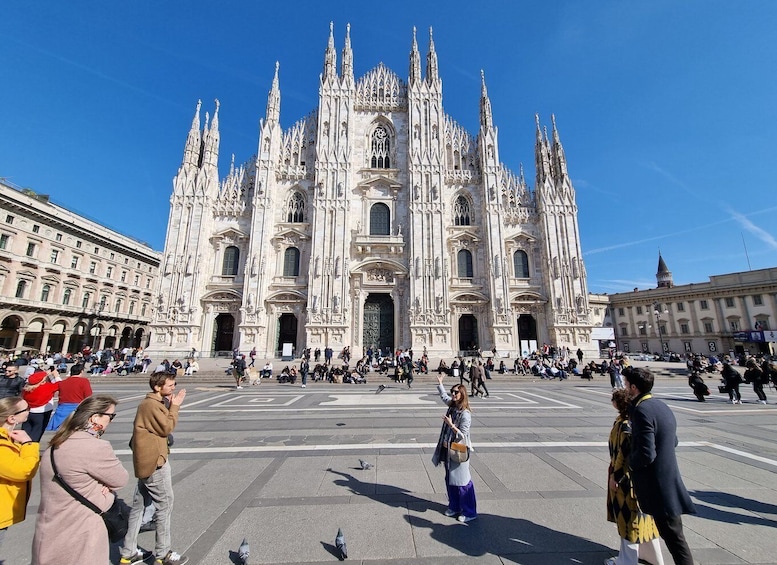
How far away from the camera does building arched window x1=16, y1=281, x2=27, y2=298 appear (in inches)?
1146

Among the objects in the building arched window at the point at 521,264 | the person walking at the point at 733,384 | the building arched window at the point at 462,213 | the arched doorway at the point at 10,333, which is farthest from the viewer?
the arched doorway at the point at 10,333

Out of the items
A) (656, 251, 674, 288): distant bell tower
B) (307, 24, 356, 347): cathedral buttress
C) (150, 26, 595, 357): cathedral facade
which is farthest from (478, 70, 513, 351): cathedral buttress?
(656, 251, 674, 288): distant bell tower

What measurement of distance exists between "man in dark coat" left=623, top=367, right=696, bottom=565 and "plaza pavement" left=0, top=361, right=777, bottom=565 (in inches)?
28.5

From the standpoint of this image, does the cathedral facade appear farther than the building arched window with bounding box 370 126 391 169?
No

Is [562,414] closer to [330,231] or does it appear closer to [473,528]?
[473,528]

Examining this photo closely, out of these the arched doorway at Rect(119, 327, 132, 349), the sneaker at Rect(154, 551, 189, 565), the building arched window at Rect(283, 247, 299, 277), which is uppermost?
the building arched window at Rect(283, 247, 299, 277)

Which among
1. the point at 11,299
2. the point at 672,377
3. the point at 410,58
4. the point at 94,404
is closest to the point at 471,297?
the point at 672,377

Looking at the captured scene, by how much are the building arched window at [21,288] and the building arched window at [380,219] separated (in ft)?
102

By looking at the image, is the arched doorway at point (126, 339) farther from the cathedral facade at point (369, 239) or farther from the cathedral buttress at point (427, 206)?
the cathedral buttress at point (427, 206)

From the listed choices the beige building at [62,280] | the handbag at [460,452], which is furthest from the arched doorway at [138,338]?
the handbag at [460,452]

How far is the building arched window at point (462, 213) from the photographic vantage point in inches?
1129

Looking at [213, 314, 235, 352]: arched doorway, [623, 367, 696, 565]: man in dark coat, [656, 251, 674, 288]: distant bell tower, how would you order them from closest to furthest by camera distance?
[623, 367, 696, 565]: man in dark coat, [213, 314, 235, 352]: arched doorway, [656, 251, 674, 288]: distant bell tower

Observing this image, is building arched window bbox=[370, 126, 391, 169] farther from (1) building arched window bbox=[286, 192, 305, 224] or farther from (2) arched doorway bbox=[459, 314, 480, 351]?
(2) arched doorway bbox=[459, 314, 480, 351]

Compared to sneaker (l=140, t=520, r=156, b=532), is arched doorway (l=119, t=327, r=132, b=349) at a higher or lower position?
higher
